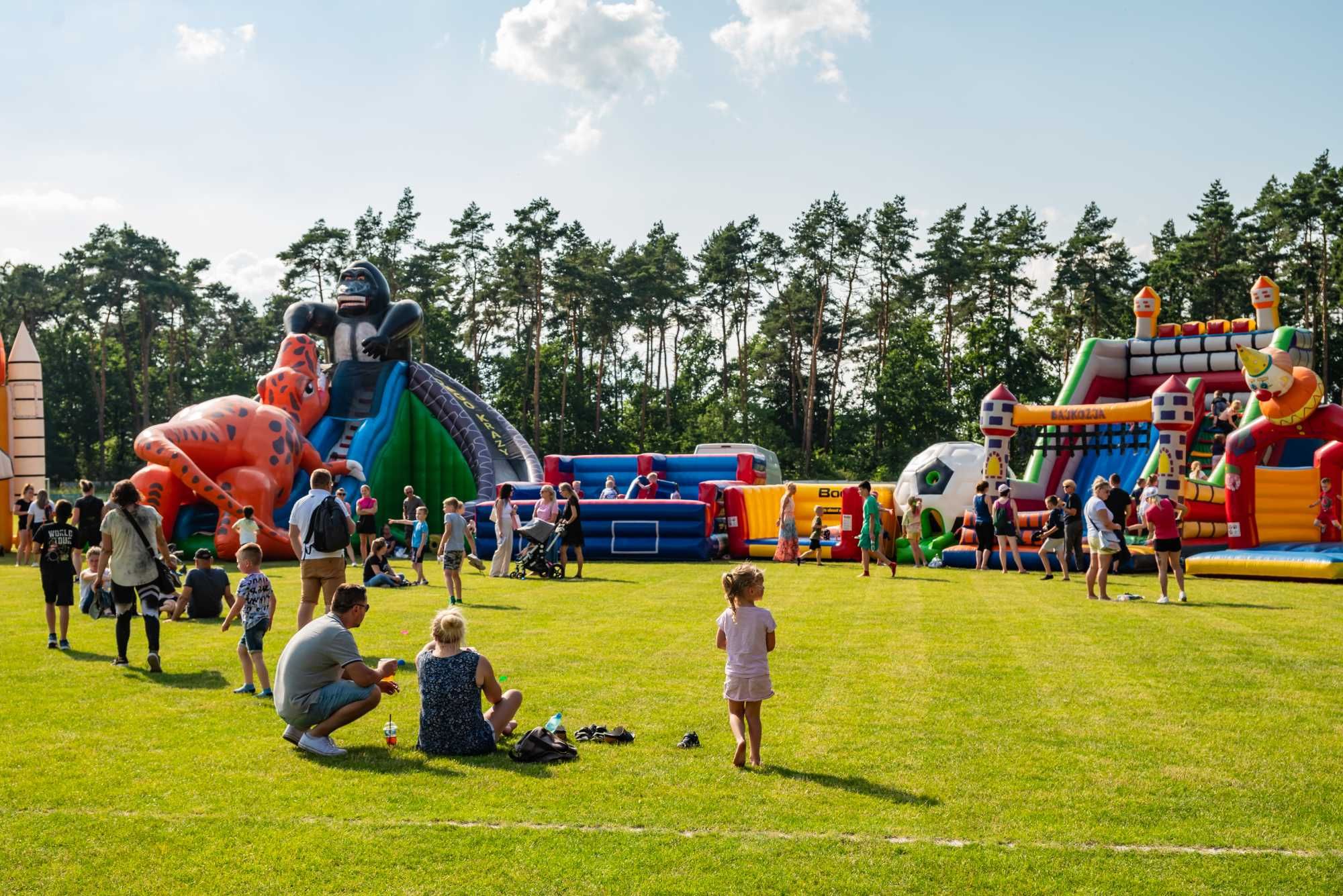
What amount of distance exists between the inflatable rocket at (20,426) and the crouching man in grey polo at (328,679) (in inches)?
869

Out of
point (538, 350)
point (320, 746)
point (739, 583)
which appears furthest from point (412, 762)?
point (538, 350)

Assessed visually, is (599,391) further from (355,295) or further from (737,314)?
(355,295)

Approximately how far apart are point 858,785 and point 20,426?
25.4m

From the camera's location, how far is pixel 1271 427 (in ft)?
64.1

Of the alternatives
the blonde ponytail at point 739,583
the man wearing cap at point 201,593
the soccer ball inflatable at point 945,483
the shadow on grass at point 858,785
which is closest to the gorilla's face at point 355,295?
the soccer ball inflatable at point 945,483

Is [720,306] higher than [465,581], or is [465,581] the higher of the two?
[720,306]

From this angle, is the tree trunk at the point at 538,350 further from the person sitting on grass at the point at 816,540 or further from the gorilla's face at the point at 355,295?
the person sitting on grass at the point at 816,540

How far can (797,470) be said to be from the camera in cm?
5394

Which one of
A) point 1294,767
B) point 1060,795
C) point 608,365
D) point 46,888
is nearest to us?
point 46,888

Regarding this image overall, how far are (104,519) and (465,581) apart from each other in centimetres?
805

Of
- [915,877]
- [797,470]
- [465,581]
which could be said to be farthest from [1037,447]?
[797,470]

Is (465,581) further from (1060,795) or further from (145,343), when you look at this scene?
(145,343)

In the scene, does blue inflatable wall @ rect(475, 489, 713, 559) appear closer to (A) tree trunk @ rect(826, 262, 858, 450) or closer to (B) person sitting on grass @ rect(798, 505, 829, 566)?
(B) person sitting on grass @ rect(798, 505, 829, 566)

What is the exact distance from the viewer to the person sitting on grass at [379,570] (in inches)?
638
